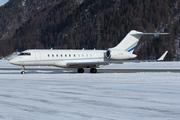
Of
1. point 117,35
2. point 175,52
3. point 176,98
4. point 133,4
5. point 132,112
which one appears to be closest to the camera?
point 132,112

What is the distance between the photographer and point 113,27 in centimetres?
14238

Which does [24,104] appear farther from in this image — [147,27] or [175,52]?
[147,27]

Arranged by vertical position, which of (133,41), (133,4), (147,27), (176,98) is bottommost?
(176,98)

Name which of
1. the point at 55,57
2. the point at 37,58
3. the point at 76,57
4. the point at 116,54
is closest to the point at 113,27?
the point at 116,54

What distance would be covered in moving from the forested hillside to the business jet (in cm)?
8346

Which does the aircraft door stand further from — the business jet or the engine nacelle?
the engine nacelle

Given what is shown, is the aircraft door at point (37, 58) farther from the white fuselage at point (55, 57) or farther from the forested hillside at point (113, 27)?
the forested hillside at point (113, 27)

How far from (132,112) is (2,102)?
519 cm

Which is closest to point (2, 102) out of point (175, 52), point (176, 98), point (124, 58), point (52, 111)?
point (52, 111)

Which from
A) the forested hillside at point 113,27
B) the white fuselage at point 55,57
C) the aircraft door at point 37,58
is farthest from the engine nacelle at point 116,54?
the forested hillside at point 113,27

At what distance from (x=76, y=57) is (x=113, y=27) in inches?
4507

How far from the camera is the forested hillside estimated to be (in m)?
125

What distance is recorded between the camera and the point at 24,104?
388 inches

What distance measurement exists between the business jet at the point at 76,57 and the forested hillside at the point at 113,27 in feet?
274
